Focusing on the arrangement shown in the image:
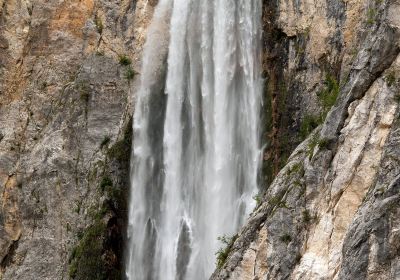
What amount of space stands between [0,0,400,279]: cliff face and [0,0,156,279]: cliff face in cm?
5

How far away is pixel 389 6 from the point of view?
1992 cm

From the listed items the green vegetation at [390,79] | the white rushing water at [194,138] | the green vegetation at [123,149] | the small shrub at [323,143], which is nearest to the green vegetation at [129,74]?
the white rushing water at [194,138]

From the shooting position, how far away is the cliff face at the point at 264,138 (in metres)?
18.2

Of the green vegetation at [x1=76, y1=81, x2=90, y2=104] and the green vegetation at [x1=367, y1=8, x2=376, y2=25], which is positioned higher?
the green vegetation at [x1=76, y1=81, x2=90, y2=104]

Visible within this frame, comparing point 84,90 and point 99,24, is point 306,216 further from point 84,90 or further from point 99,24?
point 99,24

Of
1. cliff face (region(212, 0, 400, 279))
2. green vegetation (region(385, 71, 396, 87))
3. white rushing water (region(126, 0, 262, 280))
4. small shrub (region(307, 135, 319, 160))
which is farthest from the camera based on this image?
white rushing water (region(126, 0, 262, 280))

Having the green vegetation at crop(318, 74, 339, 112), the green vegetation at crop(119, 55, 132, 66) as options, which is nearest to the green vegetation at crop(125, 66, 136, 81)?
the green vegetation at crop(119, 55, 132, 66)

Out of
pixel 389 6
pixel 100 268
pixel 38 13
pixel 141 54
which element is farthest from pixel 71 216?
pixel 389 6

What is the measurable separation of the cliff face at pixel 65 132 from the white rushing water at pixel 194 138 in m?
0.99

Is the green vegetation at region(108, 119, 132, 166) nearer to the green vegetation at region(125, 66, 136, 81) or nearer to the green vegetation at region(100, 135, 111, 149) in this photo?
the green vegetation at region(100, 135, 111, 149)

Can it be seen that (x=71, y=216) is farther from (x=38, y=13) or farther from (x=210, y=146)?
(x=38, y=13)

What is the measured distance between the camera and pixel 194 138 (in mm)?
28750

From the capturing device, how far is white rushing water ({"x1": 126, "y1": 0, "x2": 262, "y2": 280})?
26438 millimetres

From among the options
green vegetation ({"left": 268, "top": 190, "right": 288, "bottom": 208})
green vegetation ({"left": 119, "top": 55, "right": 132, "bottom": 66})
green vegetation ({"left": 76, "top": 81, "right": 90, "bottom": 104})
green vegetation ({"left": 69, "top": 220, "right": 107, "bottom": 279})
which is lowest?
green vegetation ({"left": 268, "top": 190, "right": 288, "bottom": 208})
